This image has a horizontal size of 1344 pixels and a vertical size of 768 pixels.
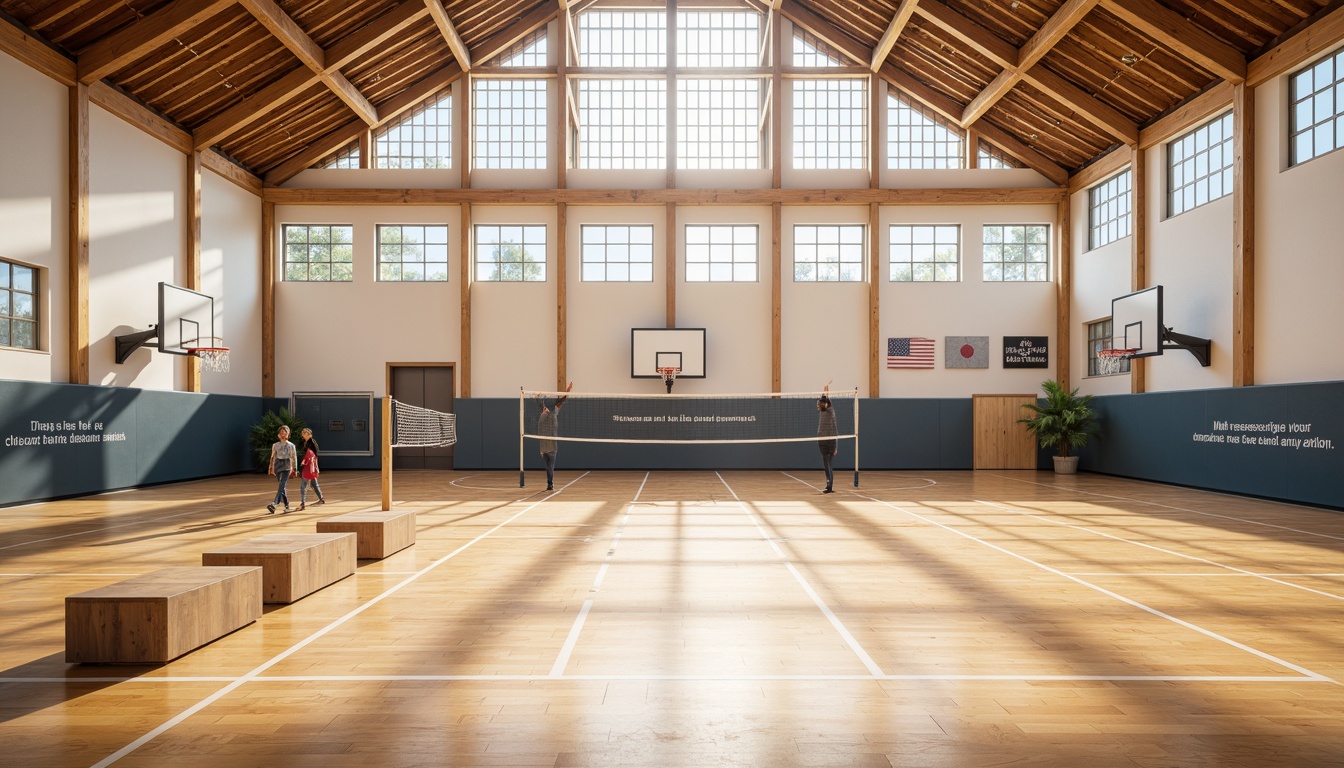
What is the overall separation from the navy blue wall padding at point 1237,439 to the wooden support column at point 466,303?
55.1ft

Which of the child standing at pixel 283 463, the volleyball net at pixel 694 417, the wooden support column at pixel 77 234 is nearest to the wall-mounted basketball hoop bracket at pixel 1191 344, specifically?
the volleyball net at pixel 694 417

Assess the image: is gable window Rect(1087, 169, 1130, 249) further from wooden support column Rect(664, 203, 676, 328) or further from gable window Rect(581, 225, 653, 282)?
gable window Rect(581, 225, 653, 282)

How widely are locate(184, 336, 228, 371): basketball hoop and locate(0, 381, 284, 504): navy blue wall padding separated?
738mm

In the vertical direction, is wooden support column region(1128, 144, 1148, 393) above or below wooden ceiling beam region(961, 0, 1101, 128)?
below

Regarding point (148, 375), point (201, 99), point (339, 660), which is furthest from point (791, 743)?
point (201, 99)

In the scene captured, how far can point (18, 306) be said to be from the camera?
47.0 feet

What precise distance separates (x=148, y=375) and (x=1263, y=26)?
2320 cm

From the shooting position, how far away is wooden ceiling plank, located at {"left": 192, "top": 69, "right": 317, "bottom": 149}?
1897cm

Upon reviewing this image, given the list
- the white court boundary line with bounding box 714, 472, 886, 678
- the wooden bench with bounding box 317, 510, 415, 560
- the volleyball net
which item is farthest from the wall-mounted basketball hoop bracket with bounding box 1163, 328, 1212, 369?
the wooden bench with bounding box 317, 510, 415, 560

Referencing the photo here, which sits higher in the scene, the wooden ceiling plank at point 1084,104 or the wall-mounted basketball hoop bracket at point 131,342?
the wooden ceiling plank at point 1084,104

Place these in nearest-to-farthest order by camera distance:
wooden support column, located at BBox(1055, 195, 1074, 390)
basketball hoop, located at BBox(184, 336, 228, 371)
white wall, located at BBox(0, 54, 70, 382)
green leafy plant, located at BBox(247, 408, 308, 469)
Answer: white wall, located at BBox(0, 54, 70, 382), basketball hoop, located at BBox(184, 336, 228, 371), green leafy plant, located at BBox(247, 408, 308, 469), wooden support column, located at BBox(1055, 195, 1074, 390)

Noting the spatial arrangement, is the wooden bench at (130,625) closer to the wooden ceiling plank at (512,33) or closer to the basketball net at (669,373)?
the basketball net at (669,373)

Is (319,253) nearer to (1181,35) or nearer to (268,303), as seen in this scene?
(268,303)

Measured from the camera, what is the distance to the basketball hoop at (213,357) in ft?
60.7
